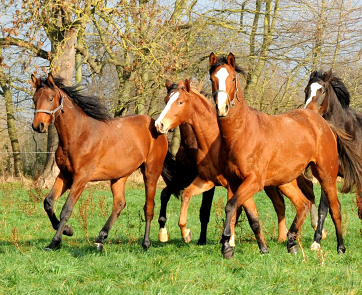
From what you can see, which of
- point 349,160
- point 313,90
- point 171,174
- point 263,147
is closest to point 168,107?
point 263,147

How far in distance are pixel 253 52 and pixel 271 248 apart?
12887 millimetres

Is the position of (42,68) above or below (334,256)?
above

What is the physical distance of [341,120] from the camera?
776 centimetres

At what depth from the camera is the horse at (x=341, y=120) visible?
23.7 ft

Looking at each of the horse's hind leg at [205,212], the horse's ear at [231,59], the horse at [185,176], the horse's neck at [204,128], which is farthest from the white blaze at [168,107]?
the horse's hind leg at [205,212]

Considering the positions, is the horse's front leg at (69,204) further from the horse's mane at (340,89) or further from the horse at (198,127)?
the horse's mane at (340,89)

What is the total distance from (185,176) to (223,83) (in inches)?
114

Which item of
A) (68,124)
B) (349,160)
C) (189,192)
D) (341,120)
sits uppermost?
(341,120)

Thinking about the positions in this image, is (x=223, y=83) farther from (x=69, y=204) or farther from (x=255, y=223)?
(x=69, y=204)

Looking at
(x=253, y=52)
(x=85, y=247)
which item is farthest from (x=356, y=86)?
(x=85, y=247)

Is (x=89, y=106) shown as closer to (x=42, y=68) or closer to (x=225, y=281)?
(x=225, y=281)

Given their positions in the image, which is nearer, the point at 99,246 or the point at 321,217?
the point at 99,246

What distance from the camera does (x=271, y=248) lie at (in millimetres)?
6414

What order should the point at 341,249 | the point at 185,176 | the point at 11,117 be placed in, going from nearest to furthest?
the point at 341,249 → the point at 185,176 → the point at 11,117
